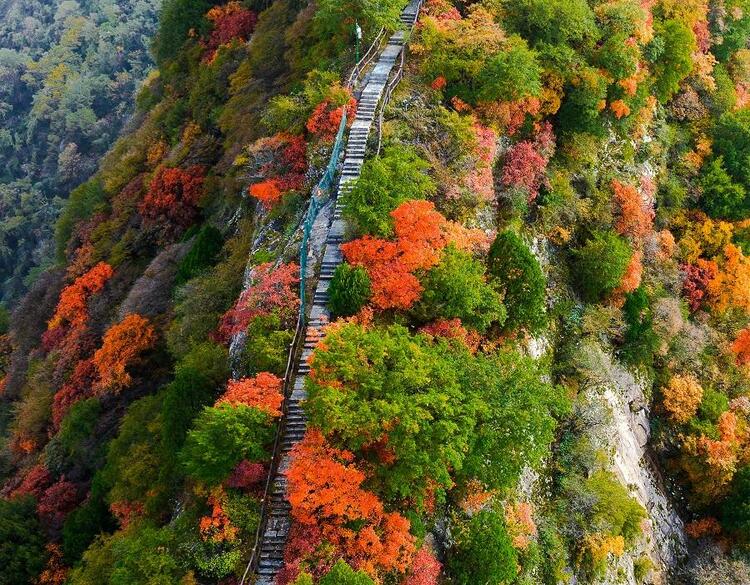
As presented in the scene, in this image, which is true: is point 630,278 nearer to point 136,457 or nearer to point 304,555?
point 304,555

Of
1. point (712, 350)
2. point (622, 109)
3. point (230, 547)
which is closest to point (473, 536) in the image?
point (230, 547)

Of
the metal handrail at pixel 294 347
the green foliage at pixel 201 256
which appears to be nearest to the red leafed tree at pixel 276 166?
the metal handrail at pixel 294 347

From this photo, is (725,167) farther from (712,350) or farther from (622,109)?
(712,350)

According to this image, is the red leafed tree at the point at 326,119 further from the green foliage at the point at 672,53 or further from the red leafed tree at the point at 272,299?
the green foliage at the point at 672,53

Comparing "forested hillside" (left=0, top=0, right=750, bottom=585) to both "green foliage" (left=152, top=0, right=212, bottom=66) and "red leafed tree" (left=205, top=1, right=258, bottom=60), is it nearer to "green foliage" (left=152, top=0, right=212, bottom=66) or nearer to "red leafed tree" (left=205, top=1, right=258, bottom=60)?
"red leafed tree" (left=205, top=1, right=258, bottom=60)

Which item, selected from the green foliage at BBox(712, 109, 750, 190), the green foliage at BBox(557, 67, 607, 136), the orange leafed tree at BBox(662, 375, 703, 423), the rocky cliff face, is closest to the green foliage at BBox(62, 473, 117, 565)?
the rocky cliff face

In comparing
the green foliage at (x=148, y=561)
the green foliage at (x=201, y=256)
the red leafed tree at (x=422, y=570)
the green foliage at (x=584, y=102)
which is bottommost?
the green foliage at (x=201, y=256)
